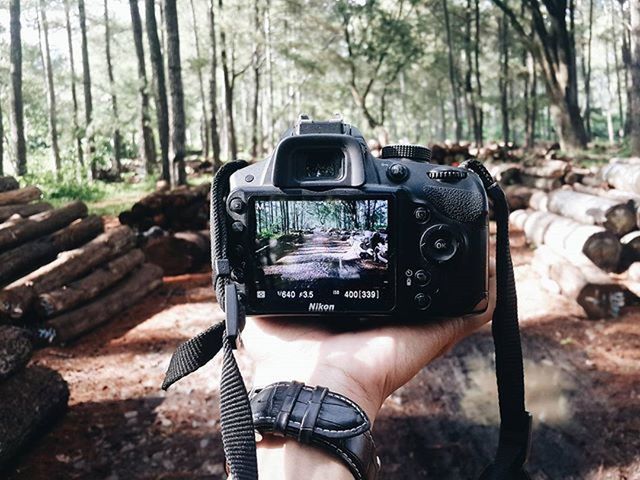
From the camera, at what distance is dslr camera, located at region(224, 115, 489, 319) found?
5.41ft

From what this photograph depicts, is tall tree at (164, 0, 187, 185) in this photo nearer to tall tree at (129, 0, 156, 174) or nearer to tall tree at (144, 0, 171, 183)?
tall tree at (144, 0, 171, 183)

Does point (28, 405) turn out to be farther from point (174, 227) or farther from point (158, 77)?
point (158, 77)

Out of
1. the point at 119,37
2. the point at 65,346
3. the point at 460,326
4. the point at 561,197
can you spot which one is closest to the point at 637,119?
the point at 561,197

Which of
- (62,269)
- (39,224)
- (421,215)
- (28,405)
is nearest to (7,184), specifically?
(39,224)

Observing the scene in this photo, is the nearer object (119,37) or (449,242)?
(449,242)

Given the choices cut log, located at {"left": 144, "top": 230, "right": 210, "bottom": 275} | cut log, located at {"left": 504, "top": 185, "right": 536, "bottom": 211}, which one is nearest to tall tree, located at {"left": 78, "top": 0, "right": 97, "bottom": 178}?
cut log, located at {"left": 144, "top": 230, "right": 210, "bottom": 275}

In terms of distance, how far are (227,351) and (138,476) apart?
2.70 meters

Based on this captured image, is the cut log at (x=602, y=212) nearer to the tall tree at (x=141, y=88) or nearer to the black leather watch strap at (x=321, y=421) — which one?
the black leather watch strap at (x=321, y=421)

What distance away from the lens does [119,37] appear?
100 feet

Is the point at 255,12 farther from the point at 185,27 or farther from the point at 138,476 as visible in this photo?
the point at 138,476

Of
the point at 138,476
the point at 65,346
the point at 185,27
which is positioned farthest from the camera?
the point at 185,27

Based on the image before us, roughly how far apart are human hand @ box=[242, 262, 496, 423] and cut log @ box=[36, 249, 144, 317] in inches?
196

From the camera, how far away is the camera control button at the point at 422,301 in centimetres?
169

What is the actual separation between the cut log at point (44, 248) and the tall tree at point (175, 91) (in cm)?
581
